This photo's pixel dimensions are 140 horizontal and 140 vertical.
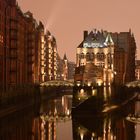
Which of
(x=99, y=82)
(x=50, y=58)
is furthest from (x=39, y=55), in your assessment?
(x=99, y=82)

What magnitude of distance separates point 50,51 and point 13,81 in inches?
2478

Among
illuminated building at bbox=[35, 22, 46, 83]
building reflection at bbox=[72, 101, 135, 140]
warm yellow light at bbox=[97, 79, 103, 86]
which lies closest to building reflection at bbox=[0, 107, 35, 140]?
building reflection at bbox=[72, 101, 135, 140]

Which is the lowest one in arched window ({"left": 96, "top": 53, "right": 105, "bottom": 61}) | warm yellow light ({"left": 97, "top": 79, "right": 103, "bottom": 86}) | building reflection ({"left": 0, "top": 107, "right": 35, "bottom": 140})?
building reflection ({"left": 0, "top": 107, "right": 35, "bottom": 140})

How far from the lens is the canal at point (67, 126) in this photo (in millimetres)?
57281

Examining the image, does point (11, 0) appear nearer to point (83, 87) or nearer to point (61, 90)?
point (83, 87)

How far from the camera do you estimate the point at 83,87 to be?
8275cm

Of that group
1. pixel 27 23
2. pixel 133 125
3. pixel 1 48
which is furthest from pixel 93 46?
pixel 133 125

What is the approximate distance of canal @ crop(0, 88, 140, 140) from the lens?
5728 centimetres

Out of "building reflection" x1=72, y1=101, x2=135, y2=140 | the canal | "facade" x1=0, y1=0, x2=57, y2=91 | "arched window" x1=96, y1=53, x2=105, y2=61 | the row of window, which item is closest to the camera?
the canal

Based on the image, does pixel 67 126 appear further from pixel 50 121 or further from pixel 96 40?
pixel 96 40

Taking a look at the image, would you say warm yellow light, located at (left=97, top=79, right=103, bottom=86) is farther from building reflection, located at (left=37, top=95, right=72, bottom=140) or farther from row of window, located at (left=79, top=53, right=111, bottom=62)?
row of window, located at (left=79, top=53, right=111, bottom=62)

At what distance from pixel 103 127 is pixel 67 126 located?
5357 millimetres

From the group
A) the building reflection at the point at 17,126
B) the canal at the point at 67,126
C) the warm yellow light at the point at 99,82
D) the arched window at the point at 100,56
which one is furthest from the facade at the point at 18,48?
the warm yellow light at the point at 99,82

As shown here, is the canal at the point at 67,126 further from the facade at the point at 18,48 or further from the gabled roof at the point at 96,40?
the gabled roof at the point at 96,40
